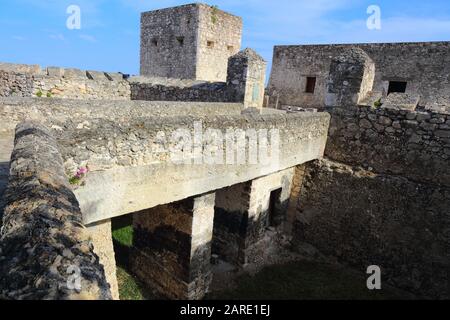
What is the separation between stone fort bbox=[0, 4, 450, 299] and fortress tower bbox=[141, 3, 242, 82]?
3.49 metres

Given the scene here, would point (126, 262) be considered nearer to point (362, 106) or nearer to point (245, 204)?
point (245, 204)

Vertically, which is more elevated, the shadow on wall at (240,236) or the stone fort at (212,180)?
the stone fort at (212,180)

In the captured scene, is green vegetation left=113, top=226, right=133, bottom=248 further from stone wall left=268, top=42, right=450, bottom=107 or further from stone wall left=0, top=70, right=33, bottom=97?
stone wall left=268, top=42, right=450, bottom=107

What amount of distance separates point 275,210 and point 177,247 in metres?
3.35

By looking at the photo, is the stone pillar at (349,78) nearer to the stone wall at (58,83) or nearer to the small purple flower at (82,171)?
the small purple flower at (82,171)

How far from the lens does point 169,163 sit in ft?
15.2

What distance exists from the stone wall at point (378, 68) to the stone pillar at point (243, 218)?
6.24m

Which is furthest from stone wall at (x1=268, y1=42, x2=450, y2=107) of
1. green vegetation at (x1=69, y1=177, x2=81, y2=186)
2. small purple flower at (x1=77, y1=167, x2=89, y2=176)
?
green vegetation at (x1=69, y1=177, x2=81, y2=186)

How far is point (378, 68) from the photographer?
47.3 feet

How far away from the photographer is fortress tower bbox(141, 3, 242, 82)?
13.9m

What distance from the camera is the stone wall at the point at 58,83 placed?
8883 millimetres

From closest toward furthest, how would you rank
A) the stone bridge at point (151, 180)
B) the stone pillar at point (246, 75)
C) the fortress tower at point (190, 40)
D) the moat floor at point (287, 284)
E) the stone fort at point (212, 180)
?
the stone bridge at point (151, 180), the stone fort at point (212, 180), the moat floor at point (287, 284), the stone pillar at point (246, 75), the fortress tower at point (190, 40)

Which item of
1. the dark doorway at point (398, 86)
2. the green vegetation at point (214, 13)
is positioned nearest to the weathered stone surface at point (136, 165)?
the green vegetation at point (214, 13)
